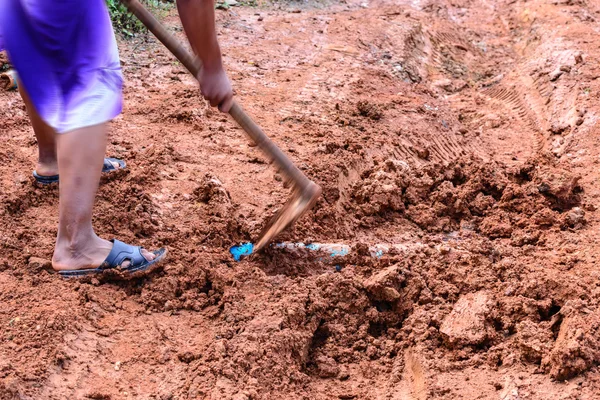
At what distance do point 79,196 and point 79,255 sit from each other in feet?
0.93

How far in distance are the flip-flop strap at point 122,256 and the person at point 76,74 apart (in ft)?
0.45

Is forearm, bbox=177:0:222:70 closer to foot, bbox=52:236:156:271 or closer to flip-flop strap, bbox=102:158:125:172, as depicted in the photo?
foot, bbox=52:236:156:271

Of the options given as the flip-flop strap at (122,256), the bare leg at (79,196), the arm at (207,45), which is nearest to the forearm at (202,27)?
the arm at (207,45)

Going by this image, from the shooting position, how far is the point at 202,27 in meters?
2.37

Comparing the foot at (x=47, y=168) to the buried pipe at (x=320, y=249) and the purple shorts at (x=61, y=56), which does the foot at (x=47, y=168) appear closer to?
the purple shorts at (x=61, y=56)

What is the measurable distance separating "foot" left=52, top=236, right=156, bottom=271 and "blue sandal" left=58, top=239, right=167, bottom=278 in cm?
2

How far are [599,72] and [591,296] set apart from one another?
298cm

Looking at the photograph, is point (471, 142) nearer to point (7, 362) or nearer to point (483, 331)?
point (483, 331)

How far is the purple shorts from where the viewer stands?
2.32 metres

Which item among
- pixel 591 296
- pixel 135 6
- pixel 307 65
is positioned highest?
pixel 135 6

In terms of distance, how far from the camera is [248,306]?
102 inches

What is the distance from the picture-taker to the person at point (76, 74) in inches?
91.8

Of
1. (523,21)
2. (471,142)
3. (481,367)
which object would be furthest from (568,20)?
(481,367)

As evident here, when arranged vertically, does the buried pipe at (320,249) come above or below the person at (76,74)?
below
